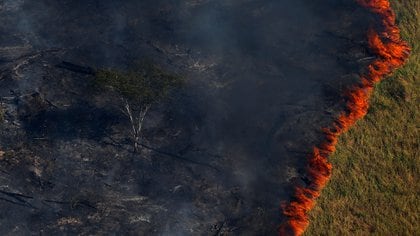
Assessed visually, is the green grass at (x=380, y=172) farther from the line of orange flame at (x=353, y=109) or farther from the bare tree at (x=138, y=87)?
the bare tree at (x=138, y=87)

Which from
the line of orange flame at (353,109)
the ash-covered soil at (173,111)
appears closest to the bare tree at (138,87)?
the ash-covered soil at (173,111)

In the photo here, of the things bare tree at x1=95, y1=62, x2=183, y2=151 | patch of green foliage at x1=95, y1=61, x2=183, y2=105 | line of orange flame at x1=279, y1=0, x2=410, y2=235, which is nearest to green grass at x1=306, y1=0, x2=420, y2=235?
A: line of orange flame at x1=279, y1=0, x2=410, y2=235

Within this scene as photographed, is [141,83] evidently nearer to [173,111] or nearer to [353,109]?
[173,111]

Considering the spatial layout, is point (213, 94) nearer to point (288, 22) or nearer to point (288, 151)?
point (288, 151)

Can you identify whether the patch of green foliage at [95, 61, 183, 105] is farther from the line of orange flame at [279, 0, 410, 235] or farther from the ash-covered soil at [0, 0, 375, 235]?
the line of orange flame at [279, 0, 410, 235]

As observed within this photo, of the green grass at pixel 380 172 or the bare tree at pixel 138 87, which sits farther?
the bare tree at pixel 138 87
